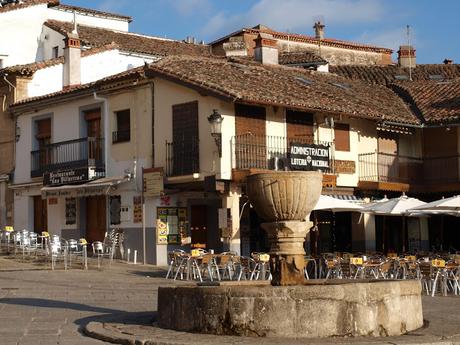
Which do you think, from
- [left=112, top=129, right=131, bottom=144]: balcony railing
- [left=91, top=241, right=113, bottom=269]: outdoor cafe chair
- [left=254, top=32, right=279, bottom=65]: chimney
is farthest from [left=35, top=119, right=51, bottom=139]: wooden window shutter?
[left=254, top=32, right=279, bottom=65]: chimney

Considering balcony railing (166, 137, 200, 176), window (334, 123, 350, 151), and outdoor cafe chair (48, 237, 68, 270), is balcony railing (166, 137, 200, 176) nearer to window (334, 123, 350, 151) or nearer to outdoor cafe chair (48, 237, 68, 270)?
outdoor cafe chair (48, 237, 68, 270)

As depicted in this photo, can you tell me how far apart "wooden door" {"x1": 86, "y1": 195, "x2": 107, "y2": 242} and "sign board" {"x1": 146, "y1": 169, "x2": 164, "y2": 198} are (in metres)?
2.89

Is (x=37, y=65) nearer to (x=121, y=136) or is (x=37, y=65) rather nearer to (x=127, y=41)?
(x=127, y=41)

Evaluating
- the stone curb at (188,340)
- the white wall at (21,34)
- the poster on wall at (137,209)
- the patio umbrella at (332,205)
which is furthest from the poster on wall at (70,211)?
the stone curb at (188,340)

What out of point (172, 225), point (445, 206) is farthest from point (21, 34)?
point (445, 206)

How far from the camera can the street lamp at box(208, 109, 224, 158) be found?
907 inches

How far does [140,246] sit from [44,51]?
14.3 meters

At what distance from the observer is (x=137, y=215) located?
25.8m

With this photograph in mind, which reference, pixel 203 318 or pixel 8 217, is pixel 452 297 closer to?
pixel 203 318


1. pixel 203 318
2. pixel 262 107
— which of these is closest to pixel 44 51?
pixel 262 107

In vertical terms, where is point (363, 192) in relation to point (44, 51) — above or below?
below

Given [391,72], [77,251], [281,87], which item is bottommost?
[77,251]

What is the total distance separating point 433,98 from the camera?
3062 cm

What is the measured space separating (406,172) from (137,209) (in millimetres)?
9891
